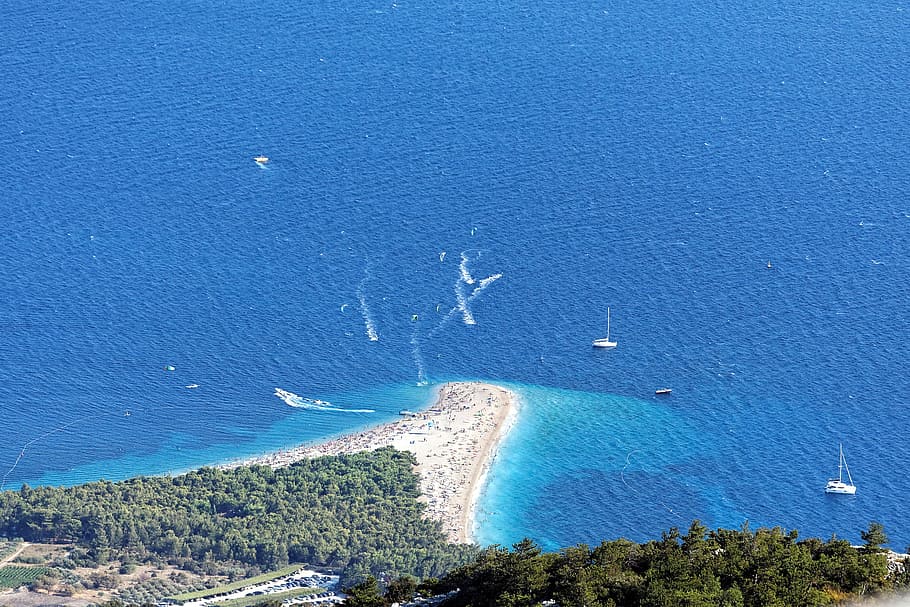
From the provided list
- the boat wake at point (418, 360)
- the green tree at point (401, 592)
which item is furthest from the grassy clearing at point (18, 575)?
the boat wake at point (418, 360)

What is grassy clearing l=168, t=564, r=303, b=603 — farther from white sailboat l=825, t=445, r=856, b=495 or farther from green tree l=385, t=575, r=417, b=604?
white sailboat l=825, t=445, r=856, b=495

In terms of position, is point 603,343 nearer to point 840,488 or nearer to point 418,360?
point 418,360

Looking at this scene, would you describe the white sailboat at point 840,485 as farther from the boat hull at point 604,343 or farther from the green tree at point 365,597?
the green tree at point 365,597

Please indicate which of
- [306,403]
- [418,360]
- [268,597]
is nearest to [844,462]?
[418,360]

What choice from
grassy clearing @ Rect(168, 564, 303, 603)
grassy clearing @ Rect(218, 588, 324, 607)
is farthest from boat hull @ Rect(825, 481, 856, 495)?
grassy clearing @ Rect(168, 564, 303, 603)

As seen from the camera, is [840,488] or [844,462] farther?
[844,462]
